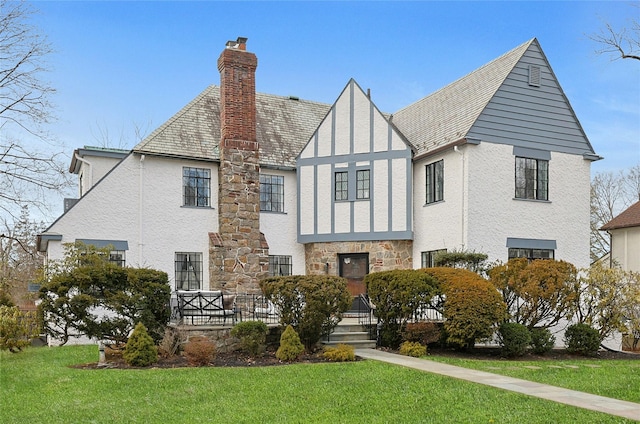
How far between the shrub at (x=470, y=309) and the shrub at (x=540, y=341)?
61.9 inches

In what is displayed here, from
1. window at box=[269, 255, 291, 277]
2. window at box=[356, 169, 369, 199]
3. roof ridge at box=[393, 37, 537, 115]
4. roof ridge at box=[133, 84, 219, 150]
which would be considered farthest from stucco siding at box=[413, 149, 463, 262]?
roof ridge at box=[133, 84, 219, 150]

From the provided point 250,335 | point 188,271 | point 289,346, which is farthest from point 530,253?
point 188,271

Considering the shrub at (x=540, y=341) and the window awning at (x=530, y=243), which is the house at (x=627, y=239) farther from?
the shrub at (x=540, y=341)

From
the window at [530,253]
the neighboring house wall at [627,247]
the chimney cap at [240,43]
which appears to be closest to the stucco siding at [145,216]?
the chimney cap at [240,43]

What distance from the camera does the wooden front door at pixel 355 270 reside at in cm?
2148

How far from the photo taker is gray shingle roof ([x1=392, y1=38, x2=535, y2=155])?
800 inches

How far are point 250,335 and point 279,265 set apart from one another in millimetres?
7777

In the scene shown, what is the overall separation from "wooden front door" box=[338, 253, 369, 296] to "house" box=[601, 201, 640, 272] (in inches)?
492

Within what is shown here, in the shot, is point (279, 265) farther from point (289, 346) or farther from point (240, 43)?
point (289, 346)

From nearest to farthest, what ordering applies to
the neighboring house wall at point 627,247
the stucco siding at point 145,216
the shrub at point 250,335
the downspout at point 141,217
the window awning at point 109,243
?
the shrub at point 250,335 < the window awning at point 109,243 < the stucco siding at point 145,216 < the downspout at point 141,217 < the neighboring house wall at point 627,247

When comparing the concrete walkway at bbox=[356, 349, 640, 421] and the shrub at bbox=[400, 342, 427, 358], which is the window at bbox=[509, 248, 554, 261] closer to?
the shrub at bbox=[400, 342, 427, 358]

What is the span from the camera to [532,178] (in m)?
20.7

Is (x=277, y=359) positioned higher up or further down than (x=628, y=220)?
further down

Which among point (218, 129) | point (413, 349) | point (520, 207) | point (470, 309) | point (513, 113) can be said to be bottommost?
point (413, 349)
